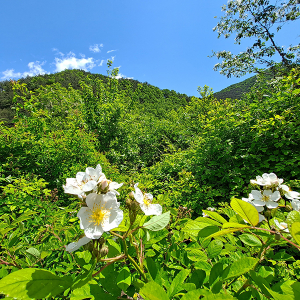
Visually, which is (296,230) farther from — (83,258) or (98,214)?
(83,258)

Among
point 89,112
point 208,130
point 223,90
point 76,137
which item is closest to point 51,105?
point 89,112

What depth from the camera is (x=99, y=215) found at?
1.94 ft

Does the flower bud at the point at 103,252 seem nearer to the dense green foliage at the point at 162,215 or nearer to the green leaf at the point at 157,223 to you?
the dense green foliage at the point at 162,215

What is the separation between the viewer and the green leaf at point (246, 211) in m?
0.60

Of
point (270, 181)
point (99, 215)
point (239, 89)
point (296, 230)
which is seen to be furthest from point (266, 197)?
point (239, 89)

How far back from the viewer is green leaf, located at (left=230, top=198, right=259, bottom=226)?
598 mm

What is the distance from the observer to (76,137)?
3.43 m

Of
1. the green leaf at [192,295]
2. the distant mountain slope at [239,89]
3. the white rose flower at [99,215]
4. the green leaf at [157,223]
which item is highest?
the distant mountain slope at [239,89]

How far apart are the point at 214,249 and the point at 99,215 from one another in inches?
26.9

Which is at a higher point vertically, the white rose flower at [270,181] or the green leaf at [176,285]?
the white rose flower at [270,181]

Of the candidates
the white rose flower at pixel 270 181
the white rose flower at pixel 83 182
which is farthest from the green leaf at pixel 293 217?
the white rose flower at pixel 83 182

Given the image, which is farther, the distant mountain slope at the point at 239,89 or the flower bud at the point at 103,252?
the distant mountain slope at the point at 239,89

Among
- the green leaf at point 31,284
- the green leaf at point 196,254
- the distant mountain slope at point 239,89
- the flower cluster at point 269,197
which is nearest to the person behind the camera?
the green leaf at point 31,284

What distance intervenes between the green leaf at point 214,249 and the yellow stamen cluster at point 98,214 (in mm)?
632
